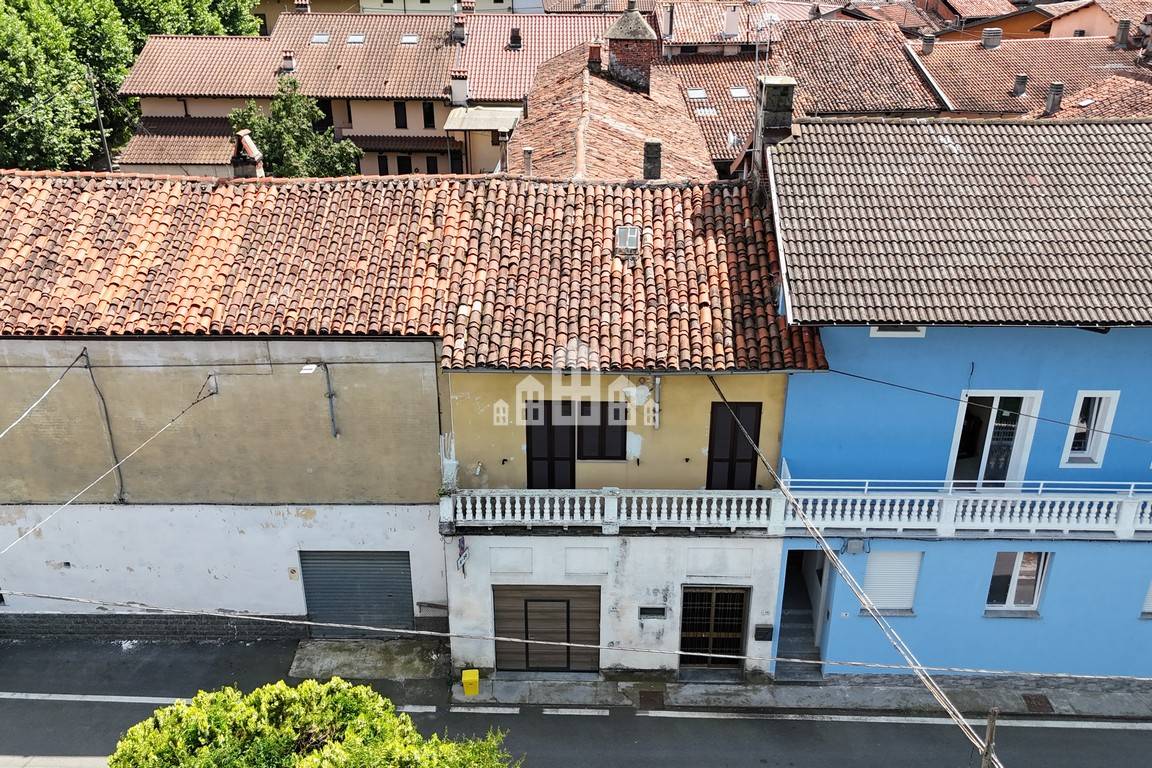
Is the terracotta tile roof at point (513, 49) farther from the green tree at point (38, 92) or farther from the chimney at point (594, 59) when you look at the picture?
the green tree at point (38, 92)

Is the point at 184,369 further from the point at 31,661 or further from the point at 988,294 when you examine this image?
the point at 988,294

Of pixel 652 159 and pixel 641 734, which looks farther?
pixel 652 159

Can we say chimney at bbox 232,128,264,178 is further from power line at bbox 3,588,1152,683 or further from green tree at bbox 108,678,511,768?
green tree at bbox 108,678,511,768

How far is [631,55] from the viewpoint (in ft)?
108

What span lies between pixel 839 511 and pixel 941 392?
3.10 metres

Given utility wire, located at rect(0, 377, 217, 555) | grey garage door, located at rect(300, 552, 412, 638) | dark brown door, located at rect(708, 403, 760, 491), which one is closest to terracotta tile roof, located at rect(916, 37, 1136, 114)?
dark brown door, located at rect(708, 403, 760, 491)

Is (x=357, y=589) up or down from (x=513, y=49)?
down

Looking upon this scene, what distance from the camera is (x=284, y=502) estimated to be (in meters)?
20.2

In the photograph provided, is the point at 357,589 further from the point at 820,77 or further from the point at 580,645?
the point at 820,77

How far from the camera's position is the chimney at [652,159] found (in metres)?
23.4

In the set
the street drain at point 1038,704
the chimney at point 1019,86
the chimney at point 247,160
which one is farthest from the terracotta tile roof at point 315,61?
the street drain at point 1038,704

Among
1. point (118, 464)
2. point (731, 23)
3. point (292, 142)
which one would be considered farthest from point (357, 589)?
point (731, 23)

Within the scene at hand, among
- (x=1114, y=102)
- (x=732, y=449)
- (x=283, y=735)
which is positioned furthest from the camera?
(x=1114, y=102)

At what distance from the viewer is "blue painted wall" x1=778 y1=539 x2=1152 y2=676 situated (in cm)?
1855
